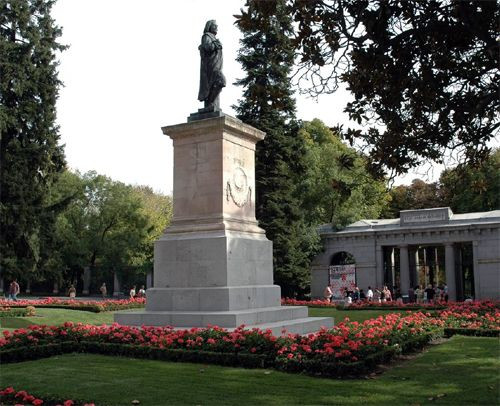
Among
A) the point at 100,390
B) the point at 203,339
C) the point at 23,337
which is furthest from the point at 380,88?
the point at 23,337

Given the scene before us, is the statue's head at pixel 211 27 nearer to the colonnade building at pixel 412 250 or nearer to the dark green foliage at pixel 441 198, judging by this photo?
the colonnade building at pixel 412 250

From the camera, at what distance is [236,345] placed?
10.0 metres

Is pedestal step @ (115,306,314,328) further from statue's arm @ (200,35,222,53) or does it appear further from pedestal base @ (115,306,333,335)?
statue's arm @ (200,35,222,53)

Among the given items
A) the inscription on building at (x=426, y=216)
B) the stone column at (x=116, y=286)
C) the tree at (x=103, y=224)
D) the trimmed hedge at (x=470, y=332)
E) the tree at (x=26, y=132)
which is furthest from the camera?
the stone column at (x=116, y=286)

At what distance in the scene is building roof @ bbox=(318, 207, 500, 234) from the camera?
35312 mm

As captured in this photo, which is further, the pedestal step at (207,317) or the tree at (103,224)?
the tree at (103,224)

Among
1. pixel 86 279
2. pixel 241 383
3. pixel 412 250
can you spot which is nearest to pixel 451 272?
pixel 412 250

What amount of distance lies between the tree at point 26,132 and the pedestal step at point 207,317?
2057cm

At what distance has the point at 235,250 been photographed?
1378 cm

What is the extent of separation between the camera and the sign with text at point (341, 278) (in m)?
38.5

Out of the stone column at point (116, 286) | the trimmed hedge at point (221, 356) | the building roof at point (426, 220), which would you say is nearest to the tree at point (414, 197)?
the building roof at point (426, 220)

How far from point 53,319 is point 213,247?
9764 mm

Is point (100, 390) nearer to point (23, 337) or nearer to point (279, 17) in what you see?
point (23, 337)

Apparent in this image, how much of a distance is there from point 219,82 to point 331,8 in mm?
6587
